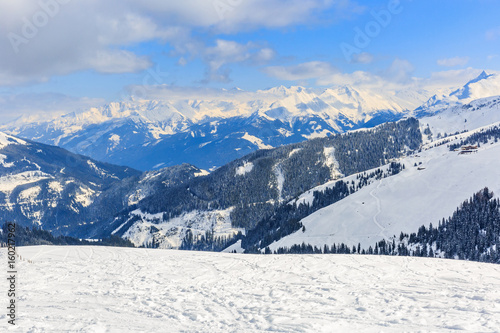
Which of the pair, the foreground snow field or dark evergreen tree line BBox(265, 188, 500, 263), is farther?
dark evergreen tree line BBox(265, 188, 500, 263)

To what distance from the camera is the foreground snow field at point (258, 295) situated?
24797 mm

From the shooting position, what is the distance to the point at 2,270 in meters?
44.1

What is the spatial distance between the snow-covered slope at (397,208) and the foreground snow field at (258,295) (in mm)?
109341

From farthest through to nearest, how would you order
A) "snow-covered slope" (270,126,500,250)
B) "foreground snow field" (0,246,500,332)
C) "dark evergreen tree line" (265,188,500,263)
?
"snow-covered slope" (270,126,500,250), "dark evergreen tree line" (265,188,500,263), "foreground snow field" (0,246,500,332)

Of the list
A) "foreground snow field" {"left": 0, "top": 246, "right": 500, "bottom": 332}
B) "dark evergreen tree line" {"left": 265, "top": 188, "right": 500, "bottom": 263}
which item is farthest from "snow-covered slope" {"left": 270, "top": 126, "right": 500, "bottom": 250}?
"foreground snow field" {"left": 0, "top": 246, "right": 500, "bottom": 332}

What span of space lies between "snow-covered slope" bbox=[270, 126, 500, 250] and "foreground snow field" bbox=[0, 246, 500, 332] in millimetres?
109341

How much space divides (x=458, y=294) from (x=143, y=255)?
4411 cm

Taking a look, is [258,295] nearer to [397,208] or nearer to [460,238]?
[460,238]

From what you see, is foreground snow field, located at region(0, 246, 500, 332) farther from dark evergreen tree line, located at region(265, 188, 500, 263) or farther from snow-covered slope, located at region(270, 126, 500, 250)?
snow-covered slope, located at region(270, 126, 500, 250)

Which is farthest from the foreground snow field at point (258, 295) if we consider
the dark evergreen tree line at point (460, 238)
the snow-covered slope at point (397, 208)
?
the snow-covered slope at point (397, 208)

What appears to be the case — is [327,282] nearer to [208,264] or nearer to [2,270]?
[208,264]

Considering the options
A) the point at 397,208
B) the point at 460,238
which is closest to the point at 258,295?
the point at 460,238

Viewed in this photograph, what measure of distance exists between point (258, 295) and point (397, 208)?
153579 millimetres

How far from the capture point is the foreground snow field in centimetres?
2480
